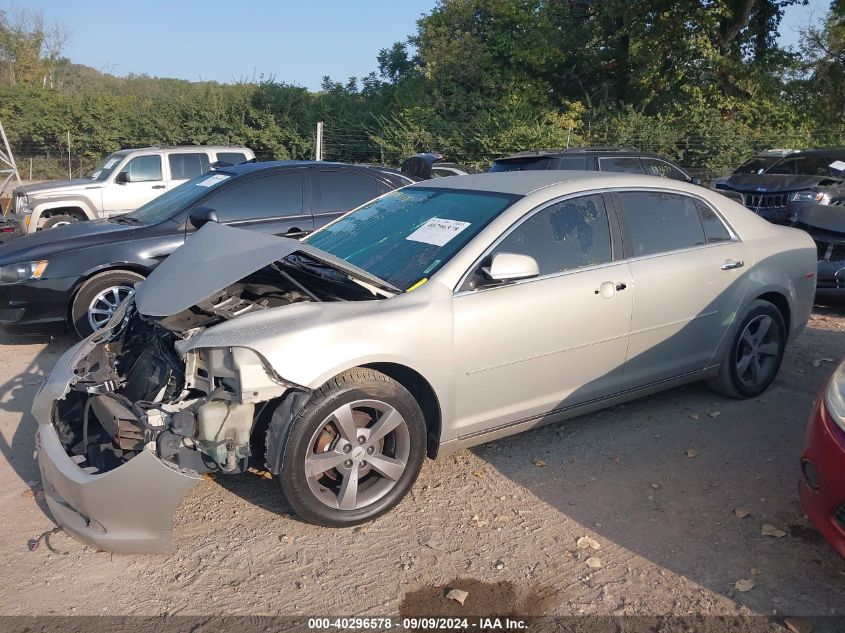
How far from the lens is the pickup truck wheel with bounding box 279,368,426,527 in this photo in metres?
3.18

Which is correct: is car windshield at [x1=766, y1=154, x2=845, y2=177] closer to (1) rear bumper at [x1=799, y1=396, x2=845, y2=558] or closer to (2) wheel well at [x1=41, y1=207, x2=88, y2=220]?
(1) rear bumper at [x1=799, y1=396, x2=845, y2=558]

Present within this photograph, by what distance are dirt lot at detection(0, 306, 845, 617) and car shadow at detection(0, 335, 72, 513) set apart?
0.08ft

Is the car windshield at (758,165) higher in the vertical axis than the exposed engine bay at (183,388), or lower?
higher

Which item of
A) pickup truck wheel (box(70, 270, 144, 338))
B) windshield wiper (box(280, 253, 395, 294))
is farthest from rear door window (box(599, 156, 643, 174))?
windshield wiper (box(280, 253, 395, 294))

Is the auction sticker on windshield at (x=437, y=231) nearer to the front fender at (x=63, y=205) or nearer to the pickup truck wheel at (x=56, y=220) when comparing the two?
the front fender at (x=63, y=205)

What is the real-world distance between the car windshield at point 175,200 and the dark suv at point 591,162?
454cm

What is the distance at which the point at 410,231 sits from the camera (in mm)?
4086

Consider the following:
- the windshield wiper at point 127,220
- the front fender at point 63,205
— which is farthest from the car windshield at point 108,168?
the windshield wiper at point 127,220

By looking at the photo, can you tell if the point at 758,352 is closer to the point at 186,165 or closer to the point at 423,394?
the point at 423,394

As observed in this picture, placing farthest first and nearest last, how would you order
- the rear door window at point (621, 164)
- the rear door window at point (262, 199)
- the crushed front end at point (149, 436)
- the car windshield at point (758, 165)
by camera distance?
the car windshield at point (758, 165)
the rear door window at point (621, 164)
the rear door window at point (262, 199)
the crushed front end at point (149, 436)

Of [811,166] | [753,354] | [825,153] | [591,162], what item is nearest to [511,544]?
[753,354]

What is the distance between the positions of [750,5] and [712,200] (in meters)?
20.0

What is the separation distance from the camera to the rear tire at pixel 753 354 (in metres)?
4.79

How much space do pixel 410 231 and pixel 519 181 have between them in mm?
808
